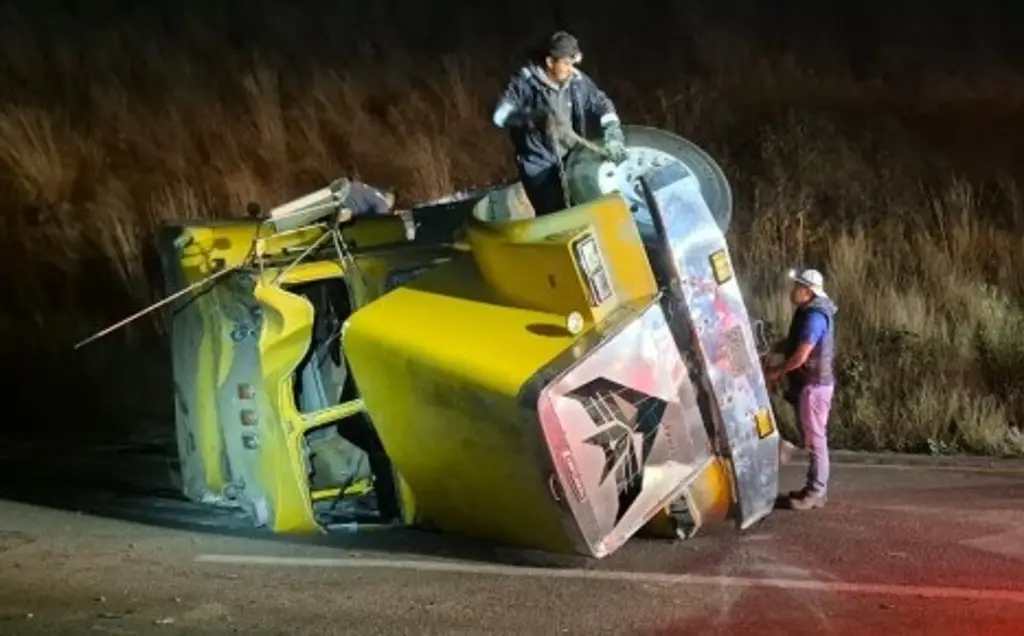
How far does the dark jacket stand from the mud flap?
3.71ft

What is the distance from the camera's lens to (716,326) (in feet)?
26.0

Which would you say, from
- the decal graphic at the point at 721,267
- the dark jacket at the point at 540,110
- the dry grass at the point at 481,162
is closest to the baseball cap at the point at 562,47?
the dark jacket at the point at 540,110

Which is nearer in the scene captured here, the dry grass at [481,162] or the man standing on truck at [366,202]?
the man standing on truck at [366,202]

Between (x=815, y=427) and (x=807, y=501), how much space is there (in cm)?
40

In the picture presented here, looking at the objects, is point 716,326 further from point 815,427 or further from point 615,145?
point 815,427

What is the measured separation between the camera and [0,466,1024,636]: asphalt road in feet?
24.0

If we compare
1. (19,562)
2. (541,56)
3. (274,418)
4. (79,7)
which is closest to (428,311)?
(274,418)

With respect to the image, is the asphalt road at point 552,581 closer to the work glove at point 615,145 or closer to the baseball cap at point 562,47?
the work glove at point 615,145

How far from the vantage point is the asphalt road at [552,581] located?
7324 mm

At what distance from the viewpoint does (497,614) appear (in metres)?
7.47

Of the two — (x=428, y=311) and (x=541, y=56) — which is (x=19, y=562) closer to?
(x=428, y=311)


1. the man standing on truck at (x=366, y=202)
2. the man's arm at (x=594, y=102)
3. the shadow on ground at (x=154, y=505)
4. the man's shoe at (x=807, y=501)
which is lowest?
the man's shoe at (x=807, y=501)

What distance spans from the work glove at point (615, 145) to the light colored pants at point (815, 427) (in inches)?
64.0

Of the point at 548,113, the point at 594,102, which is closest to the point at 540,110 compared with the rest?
the point at 548,113
